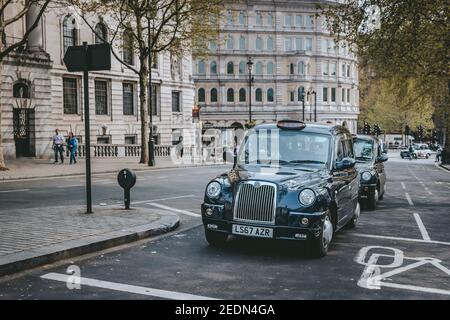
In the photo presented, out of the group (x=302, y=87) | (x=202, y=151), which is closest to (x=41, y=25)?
(x=202, y=151)

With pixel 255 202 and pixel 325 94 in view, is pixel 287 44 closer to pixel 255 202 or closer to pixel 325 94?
pixel 325 94

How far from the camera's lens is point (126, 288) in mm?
5898

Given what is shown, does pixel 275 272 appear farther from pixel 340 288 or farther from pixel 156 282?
pixel 156 282

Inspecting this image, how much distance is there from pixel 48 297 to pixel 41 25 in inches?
1349

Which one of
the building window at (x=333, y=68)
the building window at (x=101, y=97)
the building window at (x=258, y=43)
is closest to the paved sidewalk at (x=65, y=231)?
the building window at (x=101, y=97)

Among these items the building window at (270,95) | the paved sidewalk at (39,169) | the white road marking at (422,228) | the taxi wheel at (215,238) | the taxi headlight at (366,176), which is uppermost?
the building window at (270,95)

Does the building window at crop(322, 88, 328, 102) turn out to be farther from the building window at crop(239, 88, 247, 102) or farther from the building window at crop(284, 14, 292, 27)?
the building window at crop(239, 88, 247, 102)

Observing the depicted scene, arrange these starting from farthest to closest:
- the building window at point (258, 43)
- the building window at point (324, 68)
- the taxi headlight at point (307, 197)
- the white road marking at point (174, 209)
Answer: the building window at point (324, 68)
the building window at point (258, 43)
the white road marking at point (174, 209)
the taxi headlight at point (307, 197)

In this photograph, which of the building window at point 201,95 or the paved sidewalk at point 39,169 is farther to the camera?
the building window at point 201,95

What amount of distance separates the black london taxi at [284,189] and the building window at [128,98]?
37174 millimetres

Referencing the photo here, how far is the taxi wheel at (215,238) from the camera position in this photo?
8148 millimetres

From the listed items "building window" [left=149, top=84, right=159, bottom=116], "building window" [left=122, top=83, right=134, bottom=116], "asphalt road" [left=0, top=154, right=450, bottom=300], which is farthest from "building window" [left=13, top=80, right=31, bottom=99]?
"asphalt road" [left=0, top=154, right=450, bottom=300]

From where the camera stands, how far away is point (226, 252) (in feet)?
25.9

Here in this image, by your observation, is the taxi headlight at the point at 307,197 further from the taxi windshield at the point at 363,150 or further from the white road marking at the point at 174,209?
the taxi windshield at the point at 363,150
